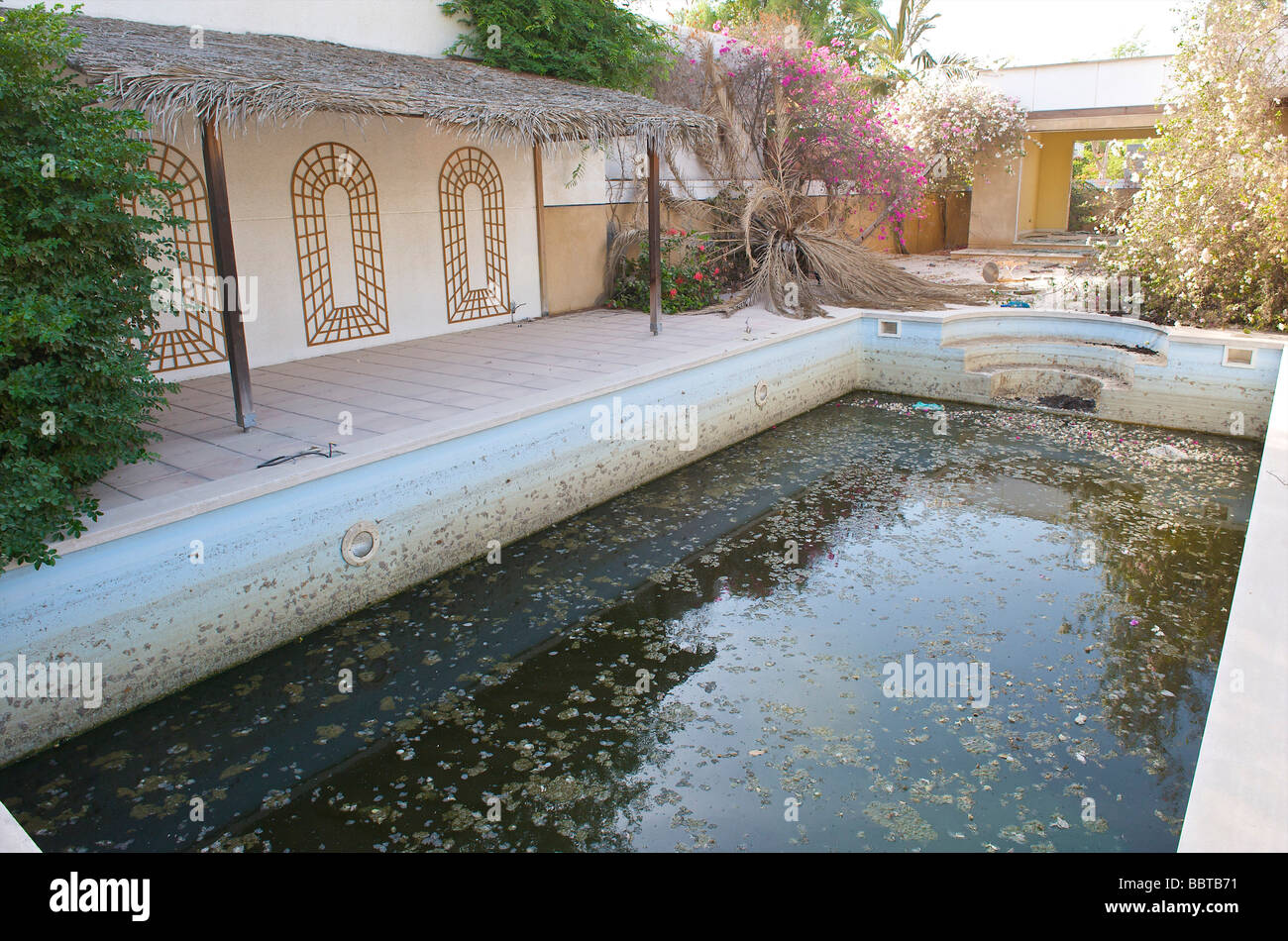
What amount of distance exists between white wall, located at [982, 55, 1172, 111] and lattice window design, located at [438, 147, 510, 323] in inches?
467

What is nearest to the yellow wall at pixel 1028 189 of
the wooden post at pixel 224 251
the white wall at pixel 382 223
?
the white wall at pixel 382 223

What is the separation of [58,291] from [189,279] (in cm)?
325

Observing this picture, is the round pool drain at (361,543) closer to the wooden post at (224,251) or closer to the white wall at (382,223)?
the wooden post at (224,251)

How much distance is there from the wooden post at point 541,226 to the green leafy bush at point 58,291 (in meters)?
6.10

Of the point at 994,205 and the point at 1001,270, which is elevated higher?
the point at 994,205

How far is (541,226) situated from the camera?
10.3 metres

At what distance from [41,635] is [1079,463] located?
24.0ft

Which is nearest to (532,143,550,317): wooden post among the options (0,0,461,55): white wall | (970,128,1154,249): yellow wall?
(0,0,461,55): white wall

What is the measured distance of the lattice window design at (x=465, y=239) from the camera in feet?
30.0

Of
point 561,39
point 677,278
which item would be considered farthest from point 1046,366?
point 561,39
